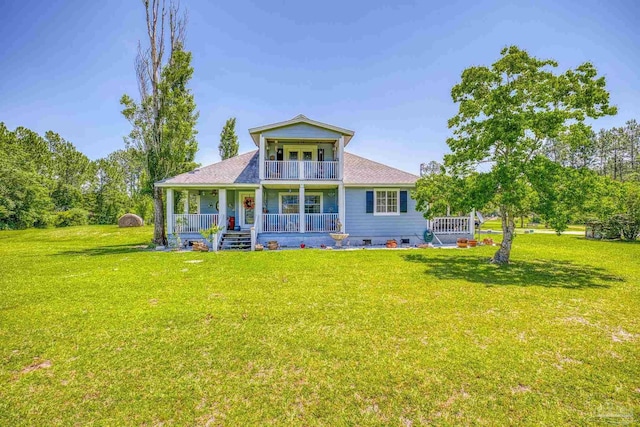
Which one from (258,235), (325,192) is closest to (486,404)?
(258,235)

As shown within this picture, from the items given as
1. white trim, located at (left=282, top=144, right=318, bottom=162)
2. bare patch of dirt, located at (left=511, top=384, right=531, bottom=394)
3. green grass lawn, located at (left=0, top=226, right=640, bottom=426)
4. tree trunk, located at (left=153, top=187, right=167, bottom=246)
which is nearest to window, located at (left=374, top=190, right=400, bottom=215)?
white trim, located at (left=282, top=144, right=318, bottom=162)

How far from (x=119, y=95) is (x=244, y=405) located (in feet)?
60.7

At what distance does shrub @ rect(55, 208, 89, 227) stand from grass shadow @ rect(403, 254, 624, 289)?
38.5 m

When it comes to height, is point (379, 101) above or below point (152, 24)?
below

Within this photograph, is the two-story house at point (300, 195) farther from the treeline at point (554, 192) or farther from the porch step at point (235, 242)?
the treeline at point (554, 192)

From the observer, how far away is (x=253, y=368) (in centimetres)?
347

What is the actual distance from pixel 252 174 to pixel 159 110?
6499 mm

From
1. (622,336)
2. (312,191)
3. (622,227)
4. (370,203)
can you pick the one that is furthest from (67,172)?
(622,227)

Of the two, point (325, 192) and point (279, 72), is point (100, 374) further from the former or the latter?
point (279, 72)

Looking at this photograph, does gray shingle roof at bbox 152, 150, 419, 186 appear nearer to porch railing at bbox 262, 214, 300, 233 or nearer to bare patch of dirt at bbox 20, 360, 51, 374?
porch railing at bbox 262, 214, 300, 233

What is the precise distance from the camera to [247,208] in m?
16.7

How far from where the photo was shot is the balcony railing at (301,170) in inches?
596

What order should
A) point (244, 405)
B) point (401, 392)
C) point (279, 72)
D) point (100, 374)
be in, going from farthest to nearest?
point (279, 72), point (100, 374), point (401, 392), point (244, 405)

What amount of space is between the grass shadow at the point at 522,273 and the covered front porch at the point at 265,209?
5647mm
